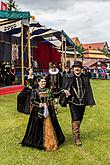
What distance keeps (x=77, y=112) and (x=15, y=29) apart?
12.8m

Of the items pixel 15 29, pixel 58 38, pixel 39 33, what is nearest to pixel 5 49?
pixel 15 29

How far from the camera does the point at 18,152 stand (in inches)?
238

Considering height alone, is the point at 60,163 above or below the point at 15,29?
below

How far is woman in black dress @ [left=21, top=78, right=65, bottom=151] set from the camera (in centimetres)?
619

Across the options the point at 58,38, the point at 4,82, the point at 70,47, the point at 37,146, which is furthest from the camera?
the point at 70,47

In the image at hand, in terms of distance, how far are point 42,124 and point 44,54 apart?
18615 millimetres

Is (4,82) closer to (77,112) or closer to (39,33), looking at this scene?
(39,33)

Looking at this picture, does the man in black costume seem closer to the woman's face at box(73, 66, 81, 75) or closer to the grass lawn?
the woman's face at box(73, 66, 81, 75)

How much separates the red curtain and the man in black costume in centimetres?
1721

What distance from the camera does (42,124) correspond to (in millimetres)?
6242

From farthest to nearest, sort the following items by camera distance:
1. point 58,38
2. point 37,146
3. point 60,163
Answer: point 58,38 < point 37,146 < point 60,163

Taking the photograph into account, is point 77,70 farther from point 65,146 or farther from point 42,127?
point 65,146

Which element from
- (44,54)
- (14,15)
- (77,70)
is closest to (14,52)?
(44,54)

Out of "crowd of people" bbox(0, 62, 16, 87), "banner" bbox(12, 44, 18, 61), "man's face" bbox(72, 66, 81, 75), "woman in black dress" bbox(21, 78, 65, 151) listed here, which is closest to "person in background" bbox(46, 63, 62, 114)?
"man's face" bbox(72, 66, 81, 75)
